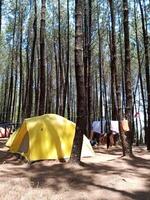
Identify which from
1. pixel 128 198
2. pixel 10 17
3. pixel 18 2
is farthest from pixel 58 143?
pixel 10 17

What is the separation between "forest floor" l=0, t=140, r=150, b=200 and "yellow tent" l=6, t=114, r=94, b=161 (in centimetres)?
90

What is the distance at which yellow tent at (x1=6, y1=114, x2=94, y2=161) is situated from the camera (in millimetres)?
13398

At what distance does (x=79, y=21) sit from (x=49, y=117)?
4371 mm

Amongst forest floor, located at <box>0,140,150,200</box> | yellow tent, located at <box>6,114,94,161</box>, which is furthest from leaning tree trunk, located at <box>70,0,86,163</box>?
yellow tent, located at <box>6,114,94,161</box>

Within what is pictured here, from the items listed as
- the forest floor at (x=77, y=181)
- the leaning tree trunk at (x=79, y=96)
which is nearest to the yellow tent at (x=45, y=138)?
the forest floor at (x=77, y=181)

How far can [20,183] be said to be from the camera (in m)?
9.41

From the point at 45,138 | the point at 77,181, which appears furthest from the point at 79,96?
the point at 45,138

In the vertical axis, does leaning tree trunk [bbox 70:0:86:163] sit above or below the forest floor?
above

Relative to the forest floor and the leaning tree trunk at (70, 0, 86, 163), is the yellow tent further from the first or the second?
the leaning tree trunk at (70, 0, 86, 163)

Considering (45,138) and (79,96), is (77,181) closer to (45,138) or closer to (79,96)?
(79,96)

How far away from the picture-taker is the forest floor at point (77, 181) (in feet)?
27.7

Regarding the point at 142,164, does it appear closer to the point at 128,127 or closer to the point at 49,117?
the point at 128,127

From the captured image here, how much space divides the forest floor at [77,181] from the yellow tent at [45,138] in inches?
35.4

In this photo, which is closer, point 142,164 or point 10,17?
point 142,164
